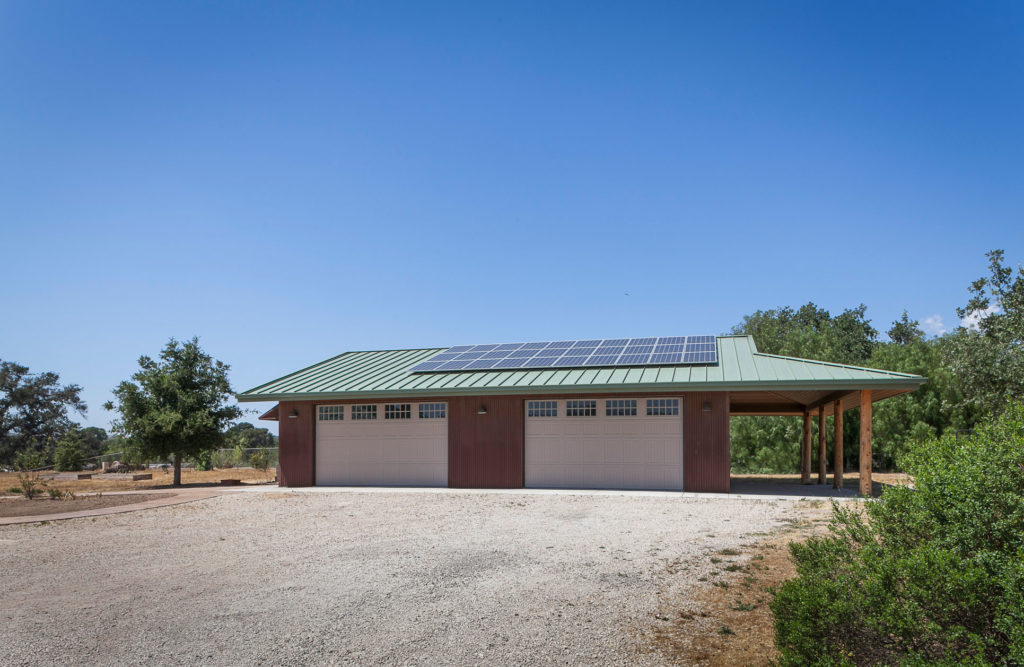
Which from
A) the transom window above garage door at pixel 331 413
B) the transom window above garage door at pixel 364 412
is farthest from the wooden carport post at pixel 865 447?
the transom window above garage door at pixel 331 413

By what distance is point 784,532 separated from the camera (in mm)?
9484

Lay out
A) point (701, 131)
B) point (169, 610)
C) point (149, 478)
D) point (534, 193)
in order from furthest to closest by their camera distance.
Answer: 1. point (149, 478)
2. point (534, 193)
3. point (701, 131)
4. point (169, 610)

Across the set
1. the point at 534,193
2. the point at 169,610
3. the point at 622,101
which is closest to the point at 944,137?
the point at 622,101

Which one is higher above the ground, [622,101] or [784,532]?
[622,101]

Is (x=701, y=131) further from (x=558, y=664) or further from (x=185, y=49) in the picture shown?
(x=558, y=664)

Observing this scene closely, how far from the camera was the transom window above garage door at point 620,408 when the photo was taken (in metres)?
16.4

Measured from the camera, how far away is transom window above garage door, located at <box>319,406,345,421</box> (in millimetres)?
18672

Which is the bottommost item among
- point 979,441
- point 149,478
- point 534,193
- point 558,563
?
point 149,478

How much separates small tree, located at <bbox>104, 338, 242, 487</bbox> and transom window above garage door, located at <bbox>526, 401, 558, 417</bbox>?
1126 centimetres

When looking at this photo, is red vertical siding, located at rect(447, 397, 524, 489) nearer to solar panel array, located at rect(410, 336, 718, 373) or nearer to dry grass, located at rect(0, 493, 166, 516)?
solar panel array, located at rect(410, 336, 718, 373)

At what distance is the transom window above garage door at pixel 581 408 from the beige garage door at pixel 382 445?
3.30 m

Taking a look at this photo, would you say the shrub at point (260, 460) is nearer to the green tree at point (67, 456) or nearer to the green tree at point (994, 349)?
the green tree at point (67, 456)

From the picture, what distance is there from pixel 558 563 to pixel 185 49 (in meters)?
13.9

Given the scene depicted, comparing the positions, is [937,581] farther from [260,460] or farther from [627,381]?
[260,460]
